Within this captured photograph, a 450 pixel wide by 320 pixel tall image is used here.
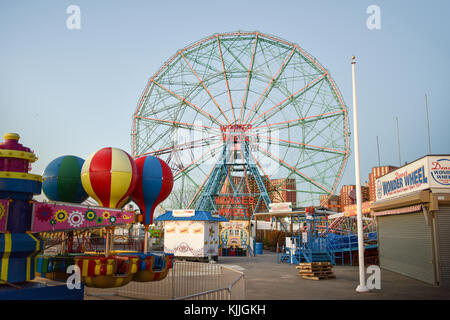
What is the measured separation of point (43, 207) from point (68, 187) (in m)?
1.87

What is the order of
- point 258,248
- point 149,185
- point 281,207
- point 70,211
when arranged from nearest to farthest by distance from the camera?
point 70,211 → point 149,185 → point 281,207 → point 258,248

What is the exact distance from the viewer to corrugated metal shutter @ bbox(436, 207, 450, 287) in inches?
529

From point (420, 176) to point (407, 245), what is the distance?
3.62m

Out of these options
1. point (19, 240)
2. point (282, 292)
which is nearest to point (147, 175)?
point (19, 240)

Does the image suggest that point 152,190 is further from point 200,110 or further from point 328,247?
point 200,110

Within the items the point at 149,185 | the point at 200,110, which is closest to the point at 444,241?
the point at 149,185

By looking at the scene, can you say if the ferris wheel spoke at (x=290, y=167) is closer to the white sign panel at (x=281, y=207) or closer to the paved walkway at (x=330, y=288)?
the white sign panel at (x=281, y=207)

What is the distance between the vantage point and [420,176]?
14625mm

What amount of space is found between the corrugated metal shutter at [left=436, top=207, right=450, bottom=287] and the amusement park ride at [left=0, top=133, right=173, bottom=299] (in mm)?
9694

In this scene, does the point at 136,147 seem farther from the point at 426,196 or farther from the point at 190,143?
the point at 426,196

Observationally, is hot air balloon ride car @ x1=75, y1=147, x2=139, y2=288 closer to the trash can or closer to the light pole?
the light pole

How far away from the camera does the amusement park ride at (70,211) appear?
8.05 m

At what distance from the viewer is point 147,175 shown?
10664 mm

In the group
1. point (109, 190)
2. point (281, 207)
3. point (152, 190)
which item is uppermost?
point (281, 207)
